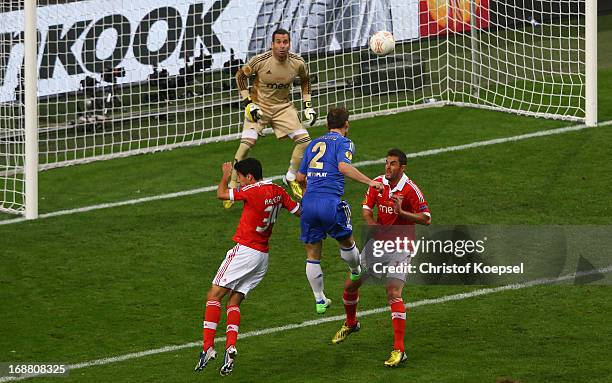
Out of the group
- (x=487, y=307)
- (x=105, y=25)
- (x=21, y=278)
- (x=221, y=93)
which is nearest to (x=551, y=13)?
(x=221, y=93)

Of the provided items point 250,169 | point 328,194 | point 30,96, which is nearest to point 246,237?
point 250,169

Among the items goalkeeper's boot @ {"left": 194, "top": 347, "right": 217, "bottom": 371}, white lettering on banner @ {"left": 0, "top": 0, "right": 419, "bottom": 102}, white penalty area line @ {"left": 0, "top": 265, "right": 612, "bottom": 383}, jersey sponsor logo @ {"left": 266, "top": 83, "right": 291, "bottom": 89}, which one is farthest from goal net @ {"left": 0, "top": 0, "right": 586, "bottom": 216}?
goalkeeper's boot @ {"left": 194, "top": 347, "right": 217, "bottom": 371}

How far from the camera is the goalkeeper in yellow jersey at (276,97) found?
16.7m

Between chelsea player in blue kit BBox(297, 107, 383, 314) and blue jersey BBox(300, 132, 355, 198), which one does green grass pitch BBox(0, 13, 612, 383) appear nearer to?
chelsea player in blue kit BBox(297, 107, 383, 314)

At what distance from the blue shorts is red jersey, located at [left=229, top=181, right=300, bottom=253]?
2.27 feet

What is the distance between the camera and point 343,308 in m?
14.2

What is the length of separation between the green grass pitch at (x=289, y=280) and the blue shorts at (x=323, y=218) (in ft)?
3.55

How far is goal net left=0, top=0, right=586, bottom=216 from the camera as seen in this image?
21.2 meters

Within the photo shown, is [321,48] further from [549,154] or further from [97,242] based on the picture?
[97,242]

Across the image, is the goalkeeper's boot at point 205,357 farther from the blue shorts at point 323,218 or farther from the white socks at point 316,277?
the blue shorts at point 323,218

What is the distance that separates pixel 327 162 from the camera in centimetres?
1292

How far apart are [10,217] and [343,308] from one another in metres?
5.78

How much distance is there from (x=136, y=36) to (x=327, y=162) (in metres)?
9.81

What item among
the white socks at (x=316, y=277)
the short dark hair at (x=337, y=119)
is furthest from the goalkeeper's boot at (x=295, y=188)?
the short dark hair at (x=337, y=119)
